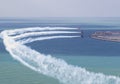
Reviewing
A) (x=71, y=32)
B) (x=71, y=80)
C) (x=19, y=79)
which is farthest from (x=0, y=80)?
(x=71, y=32)

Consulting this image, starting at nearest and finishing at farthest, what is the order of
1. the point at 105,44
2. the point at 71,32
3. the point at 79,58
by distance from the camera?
the point at 79,58 → the point at 105,44 → the point at 71,32

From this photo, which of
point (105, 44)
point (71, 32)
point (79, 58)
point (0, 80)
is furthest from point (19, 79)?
point (71, 32)

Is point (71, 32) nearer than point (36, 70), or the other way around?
Result: point (36, 70)

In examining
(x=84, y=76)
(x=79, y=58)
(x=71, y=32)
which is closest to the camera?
(x=84, y=76)

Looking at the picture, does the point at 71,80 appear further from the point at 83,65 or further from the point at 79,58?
the point at 79,58

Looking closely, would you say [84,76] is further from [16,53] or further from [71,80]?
[16,53]

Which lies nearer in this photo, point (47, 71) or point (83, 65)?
point (47, 71)

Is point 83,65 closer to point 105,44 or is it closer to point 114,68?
point 114,68

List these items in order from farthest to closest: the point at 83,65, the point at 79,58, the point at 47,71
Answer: the point at 79,58
the point at 83,65
the point at 47,71

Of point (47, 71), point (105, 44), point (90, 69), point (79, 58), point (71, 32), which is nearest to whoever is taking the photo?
point (47, 71)
